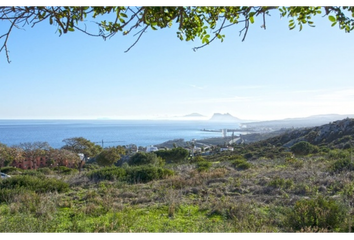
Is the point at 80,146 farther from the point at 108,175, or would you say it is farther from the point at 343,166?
the point at 343,166

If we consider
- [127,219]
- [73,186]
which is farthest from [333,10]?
[73,186]

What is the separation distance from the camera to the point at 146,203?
6445 mm

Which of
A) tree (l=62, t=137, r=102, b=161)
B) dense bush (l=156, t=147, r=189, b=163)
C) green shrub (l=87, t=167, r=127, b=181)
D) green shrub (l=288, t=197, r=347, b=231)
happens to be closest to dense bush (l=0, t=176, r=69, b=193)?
green shrub (l=87, t=167, r=127, b=181)

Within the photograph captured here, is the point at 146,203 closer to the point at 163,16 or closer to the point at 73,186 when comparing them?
the point at 73,186

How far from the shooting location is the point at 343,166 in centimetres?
906

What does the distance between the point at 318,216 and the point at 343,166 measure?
6057mm

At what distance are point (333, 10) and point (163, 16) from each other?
4.94ft

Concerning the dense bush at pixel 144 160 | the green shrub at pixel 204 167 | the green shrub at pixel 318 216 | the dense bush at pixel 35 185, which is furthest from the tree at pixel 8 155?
the green shrub at pixel 318 216

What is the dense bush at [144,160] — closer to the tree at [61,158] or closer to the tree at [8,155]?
the tree at [61,158]

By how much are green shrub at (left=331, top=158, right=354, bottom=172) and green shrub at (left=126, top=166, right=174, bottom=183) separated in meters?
5.95

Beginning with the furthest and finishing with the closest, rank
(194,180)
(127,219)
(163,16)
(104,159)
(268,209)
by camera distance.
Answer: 1. (104,159)
2. (194,180)
3. (268,209)
4. (127,219)
5. (163,16)

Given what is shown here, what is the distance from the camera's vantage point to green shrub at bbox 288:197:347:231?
13.1ft

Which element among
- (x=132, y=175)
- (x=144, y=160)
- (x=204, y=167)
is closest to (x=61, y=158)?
(x=144, y=160)

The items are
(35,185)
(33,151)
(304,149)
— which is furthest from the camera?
(33,151)
